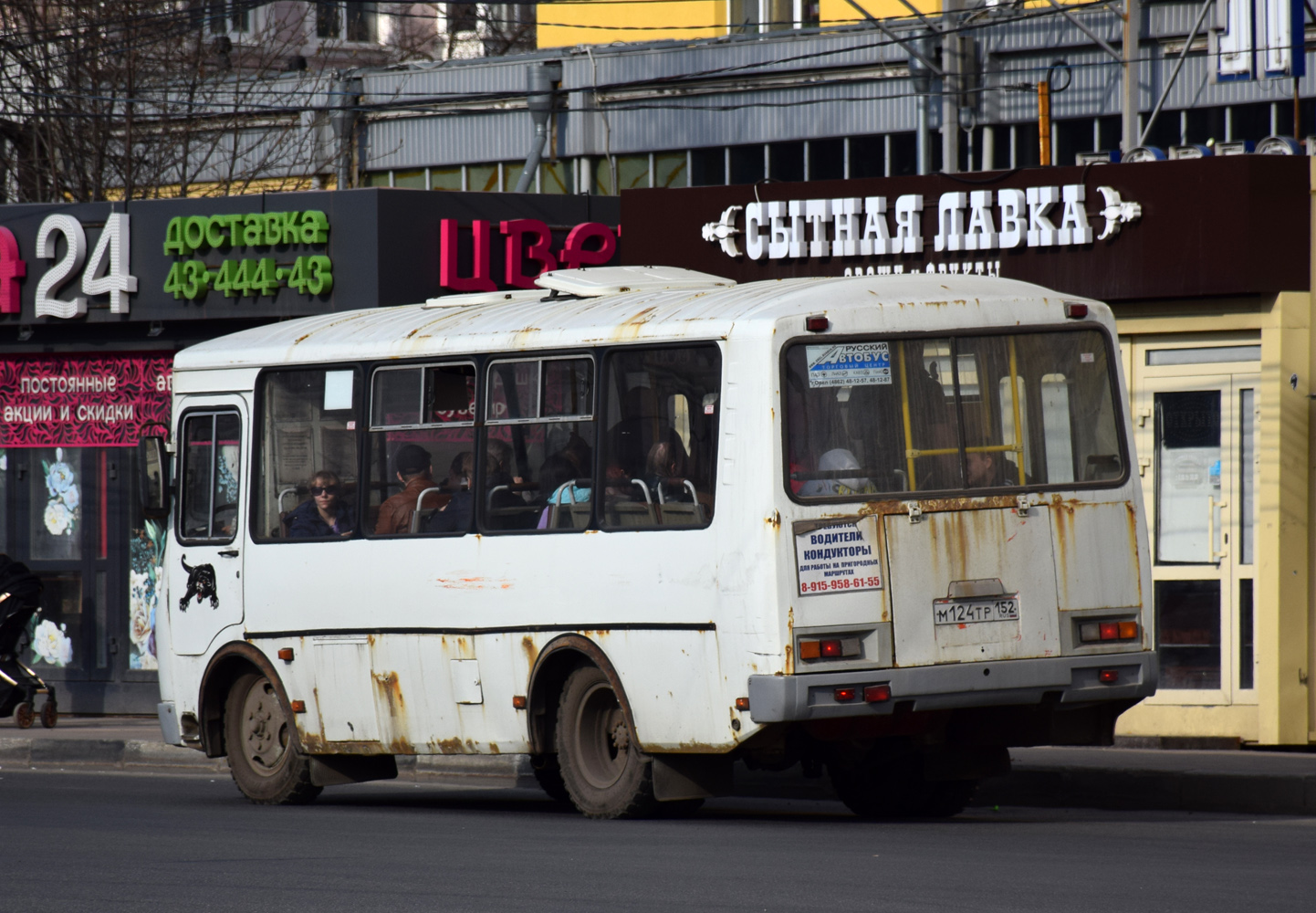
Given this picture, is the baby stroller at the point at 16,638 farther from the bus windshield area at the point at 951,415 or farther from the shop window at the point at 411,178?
the shop window at the point at 411,178

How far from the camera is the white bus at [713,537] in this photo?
985 cm

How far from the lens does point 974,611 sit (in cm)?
998

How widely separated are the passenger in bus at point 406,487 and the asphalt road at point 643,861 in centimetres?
156

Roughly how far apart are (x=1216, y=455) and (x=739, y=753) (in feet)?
17.5

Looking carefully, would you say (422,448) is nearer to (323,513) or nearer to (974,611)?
(323,513)

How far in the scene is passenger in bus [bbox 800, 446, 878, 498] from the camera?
9883mm

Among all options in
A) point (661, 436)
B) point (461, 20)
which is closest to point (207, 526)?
point (661, 436)

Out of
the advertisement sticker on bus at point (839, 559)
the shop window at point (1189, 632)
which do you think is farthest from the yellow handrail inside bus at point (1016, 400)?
the shop window at point (1189, 632)

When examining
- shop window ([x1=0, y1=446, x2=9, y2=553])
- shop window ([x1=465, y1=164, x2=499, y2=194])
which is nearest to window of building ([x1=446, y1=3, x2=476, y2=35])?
shop window ([x1=465, y1=164, x2=499, y2=194])

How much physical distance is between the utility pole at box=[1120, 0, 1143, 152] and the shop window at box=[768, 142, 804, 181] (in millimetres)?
4643

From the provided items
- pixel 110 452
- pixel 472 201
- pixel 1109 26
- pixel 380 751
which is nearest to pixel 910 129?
pixel 1109 26

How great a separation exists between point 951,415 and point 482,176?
775 inches

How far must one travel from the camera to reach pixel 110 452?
778 inches

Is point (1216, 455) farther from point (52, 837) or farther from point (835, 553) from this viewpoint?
point (52, 837)
